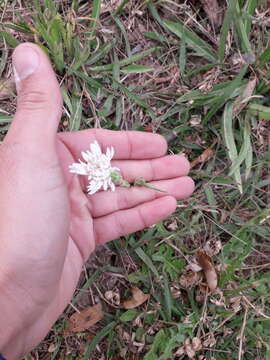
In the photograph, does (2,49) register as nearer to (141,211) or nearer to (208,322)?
(141,211)

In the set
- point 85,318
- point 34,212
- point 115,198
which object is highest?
point 34,212

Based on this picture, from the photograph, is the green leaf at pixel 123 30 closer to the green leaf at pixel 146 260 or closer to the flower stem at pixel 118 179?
the flower stem at pixel 118 179

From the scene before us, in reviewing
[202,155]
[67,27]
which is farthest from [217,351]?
[67,27]

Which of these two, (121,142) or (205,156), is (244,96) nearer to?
(205,156)

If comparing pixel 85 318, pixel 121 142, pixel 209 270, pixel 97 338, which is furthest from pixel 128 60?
pixel 97 338

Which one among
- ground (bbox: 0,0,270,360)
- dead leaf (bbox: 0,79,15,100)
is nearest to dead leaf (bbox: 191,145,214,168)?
ground (bbox: 0,0,270,360)

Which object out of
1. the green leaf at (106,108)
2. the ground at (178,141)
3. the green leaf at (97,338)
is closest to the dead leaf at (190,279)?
the ground at (178,141)

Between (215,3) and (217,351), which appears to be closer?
(217,351)
